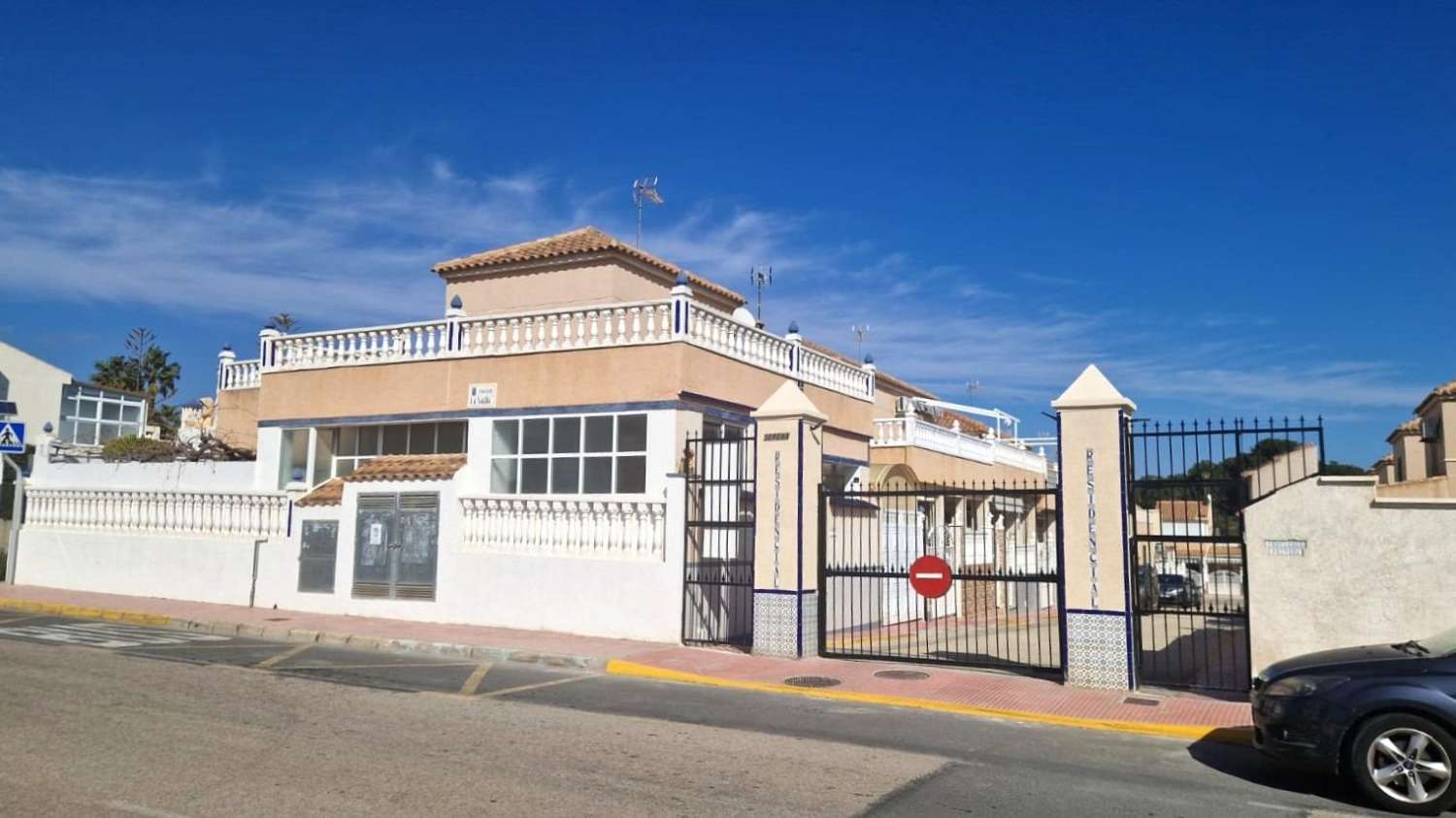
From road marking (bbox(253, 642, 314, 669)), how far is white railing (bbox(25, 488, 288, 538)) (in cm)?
443

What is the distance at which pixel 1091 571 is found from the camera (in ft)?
37.5

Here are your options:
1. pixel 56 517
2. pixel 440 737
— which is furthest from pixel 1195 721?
pixel 56 517

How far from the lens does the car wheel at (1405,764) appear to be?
6.60 m

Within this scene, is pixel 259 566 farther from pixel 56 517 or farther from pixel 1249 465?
pixel 1249 465

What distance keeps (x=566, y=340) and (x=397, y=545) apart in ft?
13.9

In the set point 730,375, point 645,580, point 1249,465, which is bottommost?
point 645,580

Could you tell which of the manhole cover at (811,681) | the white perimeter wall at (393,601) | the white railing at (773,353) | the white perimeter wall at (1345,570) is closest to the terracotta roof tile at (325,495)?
the white perimeter wall at (393,601)

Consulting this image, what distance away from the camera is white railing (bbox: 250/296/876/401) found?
1633cm

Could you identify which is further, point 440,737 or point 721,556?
point 721,556

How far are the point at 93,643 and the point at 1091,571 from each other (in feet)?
39.7

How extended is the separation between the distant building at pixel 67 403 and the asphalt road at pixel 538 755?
96.0 feet

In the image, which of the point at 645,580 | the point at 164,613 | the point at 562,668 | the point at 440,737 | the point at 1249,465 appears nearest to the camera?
the point at 440,737

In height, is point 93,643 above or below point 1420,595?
below

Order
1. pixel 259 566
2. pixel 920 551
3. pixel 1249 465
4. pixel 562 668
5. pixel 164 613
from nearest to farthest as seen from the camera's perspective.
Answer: pixel 1249 465 < pixel 562 668 < pixel 164 613 < pixel 259 566 < pixel 920 551
